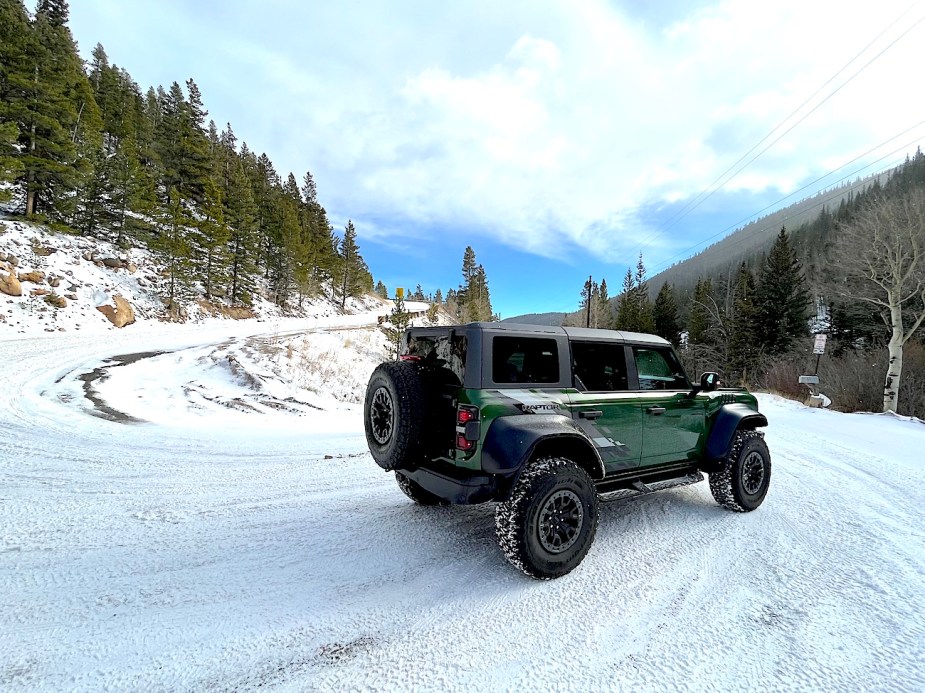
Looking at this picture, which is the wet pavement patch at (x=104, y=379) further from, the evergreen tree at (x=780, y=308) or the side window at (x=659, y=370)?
the evergreen tree at (x=780, y=308)

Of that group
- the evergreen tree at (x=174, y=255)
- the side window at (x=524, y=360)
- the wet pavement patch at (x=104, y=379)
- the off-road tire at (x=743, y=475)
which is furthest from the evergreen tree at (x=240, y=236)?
the off-road tire at (x=743, y=475)

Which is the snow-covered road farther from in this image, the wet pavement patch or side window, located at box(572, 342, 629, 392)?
the wet pavement patch

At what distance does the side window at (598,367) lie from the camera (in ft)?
11.6

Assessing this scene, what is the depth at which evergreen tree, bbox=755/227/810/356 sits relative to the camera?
3216 cm

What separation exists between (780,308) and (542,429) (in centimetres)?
3808

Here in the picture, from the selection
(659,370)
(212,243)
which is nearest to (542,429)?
(659,370)

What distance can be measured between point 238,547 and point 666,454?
150 inches

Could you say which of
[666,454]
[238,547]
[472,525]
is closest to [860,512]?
[666,454]

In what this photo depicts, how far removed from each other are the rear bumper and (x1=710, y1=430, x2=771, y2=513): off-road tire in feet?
8.94

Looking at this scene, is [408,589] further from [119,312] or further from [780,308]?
[780,308]

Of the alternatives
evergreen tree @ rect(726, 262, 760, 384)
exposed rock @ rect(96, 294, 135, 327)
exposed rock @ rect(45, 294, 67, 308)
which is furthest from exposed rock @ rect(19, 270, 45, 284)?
evergreen tree @ rect(726, 262, 760, 384)

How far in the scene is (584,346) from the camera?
3645mm

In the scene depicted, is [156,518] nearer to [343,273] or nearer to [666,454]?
[666,454]

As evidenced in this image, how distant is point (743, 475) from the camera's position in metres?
4.20
